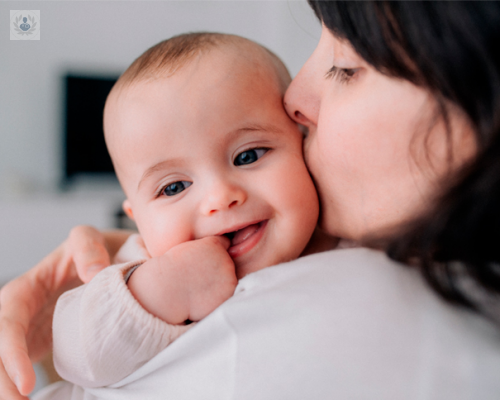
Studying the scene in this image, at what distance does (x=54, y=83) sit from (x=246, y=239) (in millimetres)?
4194

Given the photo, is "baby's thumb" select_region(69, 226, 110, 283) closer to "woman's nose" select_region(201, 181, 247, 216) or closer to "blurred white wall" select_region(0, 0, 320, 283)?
"woman's nose" select_region(201, 181, 247, 216)

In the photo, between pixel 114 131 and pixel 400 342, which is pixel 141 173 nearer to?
pixel 114 131

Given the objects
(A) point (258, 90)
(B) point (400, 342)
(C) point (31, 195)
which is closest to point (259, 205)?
(A) point (258, 90)

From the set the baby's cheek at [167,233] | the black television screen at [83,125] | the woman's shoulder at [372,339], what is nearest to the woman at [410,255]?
the woman's shoulder at [372,339]

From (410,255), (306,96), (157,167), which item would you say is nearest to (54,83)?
(157,167)

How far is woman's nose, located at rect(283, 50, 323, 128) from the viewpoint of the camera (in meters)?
0.79

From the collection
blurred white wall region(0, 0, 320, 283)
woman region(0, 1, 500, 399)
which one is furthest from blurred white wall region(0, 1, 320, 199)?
woman region(0, 1, 500, 399)

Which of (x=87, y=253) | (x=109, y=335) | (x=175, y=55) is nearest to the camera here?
(x=109, y=335)

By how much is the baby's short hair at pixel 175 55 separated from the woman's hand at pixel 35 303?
1.34 ft

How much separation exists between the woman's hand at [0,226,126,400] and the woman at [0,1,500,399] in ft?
0.93

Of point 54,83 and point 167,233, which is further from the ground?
point 167,233

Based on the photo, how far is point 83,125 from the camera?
427cm

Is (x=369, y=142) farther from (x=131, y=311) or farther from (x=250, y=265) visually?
(x=131, y=311)

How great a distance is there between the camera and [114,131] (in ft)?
2.90
